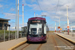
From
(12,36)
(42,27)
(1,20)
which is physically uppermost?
(1,20)

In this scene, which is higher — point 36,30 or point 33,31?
point 36,30

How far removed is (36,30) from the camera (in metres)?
14.7

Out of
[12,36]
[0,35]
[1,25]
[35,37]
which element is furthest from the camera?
[1,25]

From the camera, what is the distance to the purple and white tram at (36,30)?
1430 cm

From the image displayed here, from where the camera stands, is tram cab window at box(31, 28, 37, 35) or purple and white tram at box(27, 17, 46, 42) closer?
purple and white tram at box(27, 17, 46, 42)

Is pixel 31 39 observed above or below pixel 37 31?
below

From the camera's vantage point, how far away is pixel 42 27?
48.7ft

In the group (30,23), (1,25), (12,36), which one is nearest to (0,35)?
(12,36)

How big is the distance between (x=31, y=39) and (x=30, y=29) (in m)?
1.32

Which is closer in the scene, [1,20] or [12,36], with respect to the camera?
[12,36]

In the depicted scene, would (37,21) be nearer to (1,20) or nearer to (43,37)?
(43,37)

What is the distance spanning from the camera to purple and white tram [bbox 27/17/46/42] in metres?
14.3

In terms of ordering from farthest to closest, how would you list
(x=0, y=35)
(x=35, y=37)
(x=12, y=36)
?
(x=12, y=36)
(x=0, y=35)
(x=35, y=37)

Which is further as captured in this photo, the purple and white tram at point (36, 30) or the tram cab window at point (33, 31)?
the tram cab window at point (33, 31)
